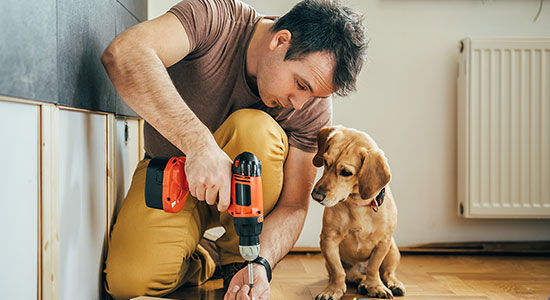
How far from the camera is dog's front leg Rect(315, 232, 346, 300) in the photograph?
1421mm

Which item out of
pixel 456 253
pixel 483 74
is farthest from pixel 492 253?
pixel 483 74

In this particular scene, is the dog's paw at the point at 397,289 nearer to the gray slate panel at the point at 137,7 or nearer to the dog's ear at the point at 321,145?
the dog's ear at the point at 321,145

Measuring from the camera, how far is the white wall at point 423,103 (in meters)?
2.19

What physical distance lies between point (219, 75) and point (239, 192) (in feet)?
1.66

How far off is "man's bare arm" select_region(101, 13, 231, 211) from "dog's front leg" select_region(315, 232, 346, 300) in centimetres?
57

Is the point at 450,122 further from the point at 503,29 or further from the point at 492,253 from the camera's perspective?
the point at 492,253

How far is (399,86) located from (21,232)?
1.79 meters

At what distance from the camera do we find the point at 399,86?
221cm

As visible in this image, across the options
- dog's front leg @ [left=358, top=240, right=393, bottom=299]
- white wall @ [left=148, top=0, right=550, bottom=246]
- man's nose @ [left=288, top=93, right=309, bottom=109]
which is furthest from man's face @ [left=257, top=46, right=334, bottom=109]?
white wall @ [left=148, top=0, right=550, bottom=246]

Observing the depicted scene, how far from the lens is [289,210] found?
1.42 metres

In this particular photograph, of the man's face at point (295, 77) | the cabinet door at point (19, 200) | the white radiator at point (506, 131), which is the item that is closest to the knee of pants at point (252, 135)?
the man's face at point (295, 77)

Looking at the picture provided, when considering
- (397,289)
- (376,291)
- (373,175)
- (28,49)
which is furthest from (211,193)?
(397,289)

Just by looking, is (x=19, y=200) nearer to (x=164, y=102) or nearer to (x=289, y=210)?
(x=164, y=102)

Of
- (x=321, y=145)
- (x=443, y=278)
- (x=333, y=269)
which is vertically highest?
(x=321, y=145)
